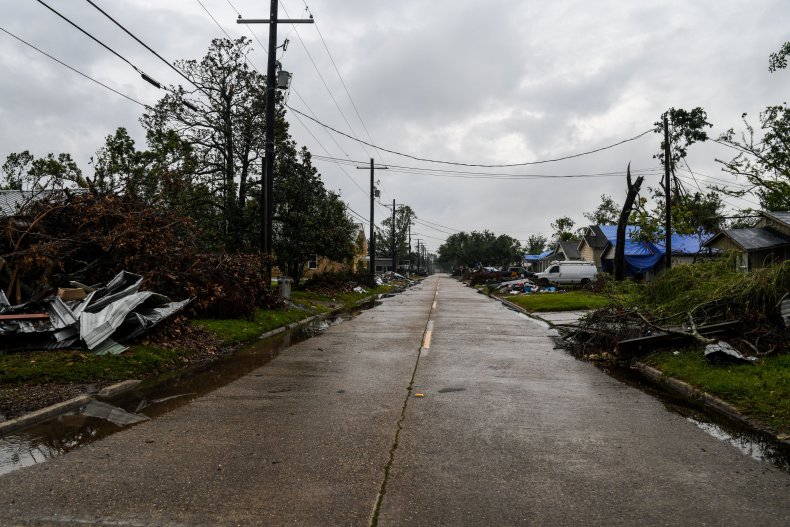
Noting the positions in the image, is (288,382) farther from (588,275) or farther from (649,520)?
(588,275)

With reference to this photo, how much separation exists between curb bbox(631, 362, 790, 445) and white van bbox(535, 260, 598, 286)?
3537 cm

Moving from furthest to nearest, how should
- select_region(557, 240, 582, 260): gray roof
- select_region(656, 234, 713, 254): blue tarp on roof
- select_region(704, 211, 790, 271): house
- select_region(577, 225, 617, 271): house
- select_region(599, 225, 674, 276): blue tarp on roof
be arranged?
1. select_region(557, 240, 582, 260): gray roof
2. select_region(577, 225, 617, 271): house
3. select_region(656, 234, 713, 254): blue tarp on roof
4. select_region(599, 225, 674, 276): blue tarp on roof
5. select_region(704, 211, 790, 271): house

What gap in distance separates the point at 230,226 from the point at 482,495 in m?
22.7

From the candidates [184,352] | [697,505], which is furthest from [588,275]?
[697,505]

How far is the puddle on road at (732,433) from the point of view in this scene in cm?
521

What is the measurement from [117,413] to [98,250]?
23.5 feet

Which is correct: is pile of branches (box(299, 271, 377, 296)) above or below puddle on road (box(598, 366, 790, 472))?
above

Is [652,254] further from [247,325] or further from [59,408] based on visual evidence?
[59,408]

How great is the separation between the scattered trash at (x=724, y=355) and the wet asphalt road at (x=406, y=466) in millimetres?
1861

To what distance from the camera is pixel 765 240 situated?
1948cm

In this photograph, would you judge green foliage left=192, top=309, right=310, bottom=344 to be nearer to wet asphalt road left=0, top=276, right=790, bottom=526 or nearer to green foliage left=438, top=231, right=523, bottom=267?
wet asphalt road left=0, top=276, right=790, bottom=526

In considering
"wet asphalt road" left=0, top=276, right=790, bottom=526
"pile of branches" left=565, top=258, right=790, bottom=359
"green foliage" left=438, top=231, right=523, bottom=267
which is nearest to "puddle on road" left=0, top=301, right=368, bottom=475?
"wet asphalt road" left=0, top=276, right=790, bottom=526

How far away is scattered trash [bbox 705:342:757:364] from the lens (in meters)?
8.84

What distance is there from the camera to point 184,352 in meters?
10.5
